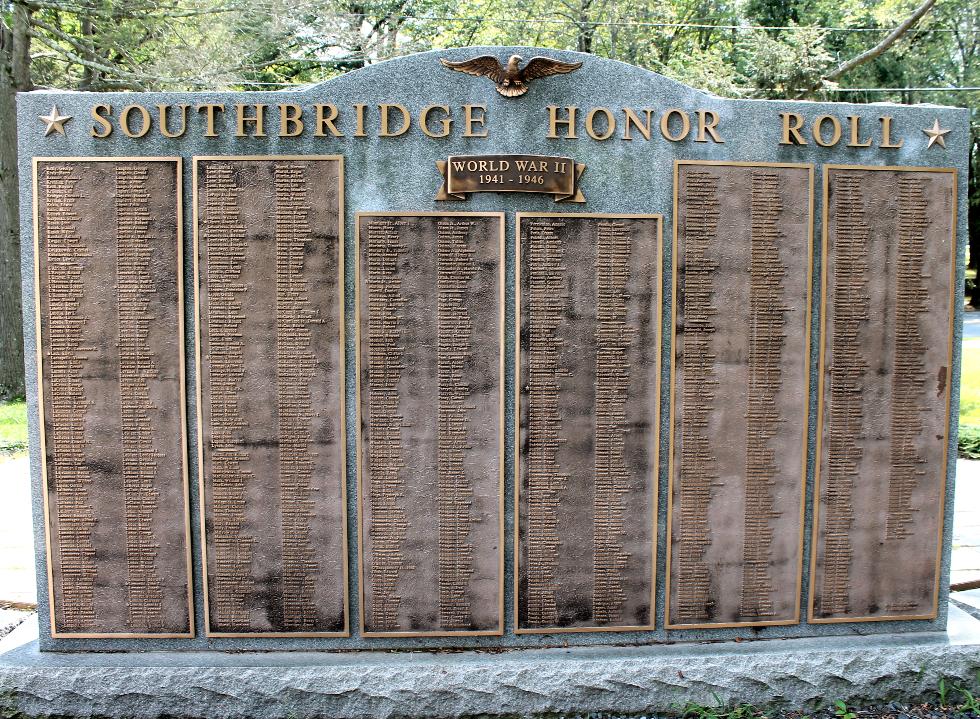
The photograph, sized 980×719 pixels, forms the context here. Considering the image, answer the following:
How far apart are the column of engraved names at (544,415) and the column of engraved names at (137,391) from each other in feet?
7.46

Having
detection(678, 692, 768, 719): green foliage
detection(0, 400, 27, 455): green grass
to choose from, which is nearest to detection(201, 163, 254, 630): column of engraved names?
detection(678, 692, 768, 719): green foliage

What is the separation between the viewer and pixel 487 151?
4.52 metres

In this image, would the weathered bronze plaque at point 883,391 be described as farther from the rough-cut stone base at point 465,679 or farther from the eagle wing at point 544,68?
the eagle wing at point 544,68

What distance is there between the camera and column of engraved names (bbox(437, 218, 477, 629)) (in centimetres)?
451

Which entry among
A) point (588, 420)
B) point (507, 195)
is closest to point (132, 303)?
point (507, 195)

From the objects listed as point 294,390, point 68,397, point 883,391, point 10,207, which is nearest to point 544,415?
point 294,390

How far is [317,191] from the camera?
14.6 feet

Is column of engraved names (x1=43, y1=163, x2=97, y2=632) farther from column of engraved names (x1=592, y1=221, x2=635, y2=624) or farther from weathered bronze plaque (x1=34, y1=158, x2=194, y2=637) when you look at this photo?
column of engraved names (x1=592, y1=221, x2=635, y2=624)

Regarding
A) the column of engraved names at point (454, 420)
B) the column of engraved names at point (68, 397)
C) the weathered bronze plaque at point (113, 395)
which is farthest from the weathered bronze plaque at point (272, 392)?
the column of engraved names at point (68, 397)

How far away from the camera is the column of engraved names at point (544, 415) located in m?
4.53

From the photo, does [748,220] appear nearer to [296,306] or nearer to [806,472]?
[806,472]

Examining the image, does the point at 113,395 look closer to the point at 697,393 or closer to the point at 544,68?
the point at 544,68

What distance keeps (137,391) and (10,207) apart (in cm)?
1059

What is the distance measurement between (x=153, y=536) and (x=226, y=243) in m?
1.86
